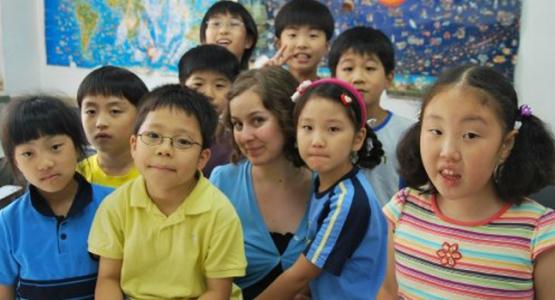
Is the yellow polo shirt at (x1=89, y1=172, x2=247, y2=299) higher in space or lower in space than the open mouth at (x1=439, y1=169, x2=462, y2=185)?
lower

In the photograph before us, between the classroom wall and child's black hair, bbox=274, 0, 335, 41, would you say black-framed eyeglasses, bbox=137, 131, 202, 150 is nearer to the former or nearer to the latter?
child's black hair, bbox=274, 0, 335, 41

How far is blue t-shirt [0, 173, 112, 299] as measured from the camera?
4.19ft

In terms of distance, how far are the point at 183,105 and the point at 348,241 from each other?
1.86 ft

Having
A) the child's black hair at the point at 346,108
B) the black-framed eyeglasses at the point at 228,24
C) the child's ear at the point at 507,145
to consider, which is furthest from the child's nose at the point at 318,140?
the black-framed eyeglasses at the point at 228,24

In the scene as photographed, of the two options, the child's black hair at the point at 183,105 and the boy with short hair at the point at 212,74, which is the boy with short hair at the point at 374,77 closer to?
the boy with short hair at the point at 212,74

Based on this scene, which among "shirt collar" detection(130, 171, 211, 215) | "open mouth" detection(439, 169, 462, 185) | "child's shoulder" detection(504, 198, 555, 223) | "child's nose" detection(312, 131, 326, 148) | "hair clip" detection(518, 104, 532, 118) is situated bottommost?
"shirt collar" detection(130, 171, 211, 215)

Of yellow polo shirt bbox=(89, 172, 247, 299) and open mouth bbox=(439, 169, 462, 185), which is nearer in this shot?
open mouth bbox=(439, 169, 462, 185)

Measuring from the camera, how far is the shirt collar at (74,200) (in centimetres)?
132

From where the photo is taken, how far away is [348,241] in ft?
4.18

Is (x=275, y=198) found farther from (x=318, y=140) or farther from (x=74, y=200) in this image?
(x=74, y=200)

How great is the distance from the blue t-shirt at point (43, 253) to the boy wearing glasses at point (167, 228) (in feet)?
0.20

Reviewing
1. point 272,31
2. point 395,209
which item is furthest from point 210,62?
point 272,31

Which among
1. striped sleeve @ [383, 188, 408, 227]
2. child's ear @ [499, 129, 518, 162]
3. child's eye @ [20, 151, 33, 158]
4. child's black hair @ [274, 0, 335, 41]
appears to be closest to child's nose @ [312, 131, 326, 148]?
striped sleeve @ [383, 188, 408, 227]

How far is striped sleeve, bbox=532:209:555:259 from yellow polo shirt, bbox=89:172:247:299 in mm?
691
